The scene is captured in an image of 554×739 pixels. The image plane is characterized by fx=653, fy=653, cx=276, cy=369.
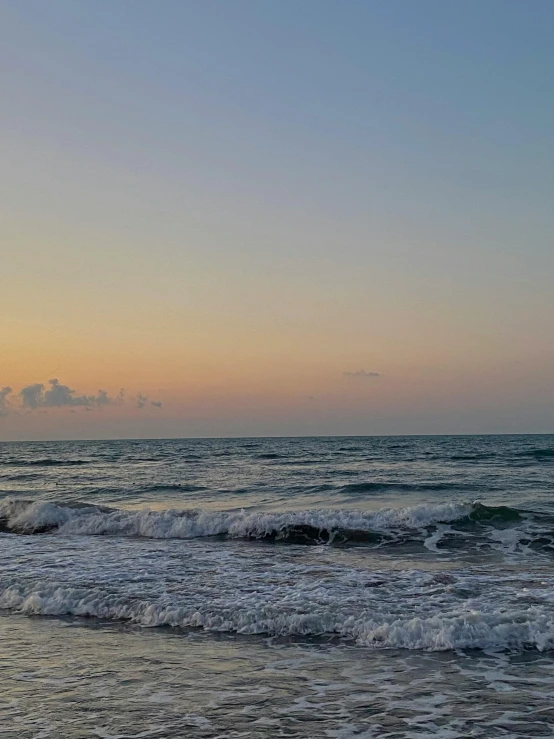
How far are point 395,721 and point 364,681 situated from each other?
1.18m

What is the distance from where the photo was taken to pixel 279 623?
10070mm

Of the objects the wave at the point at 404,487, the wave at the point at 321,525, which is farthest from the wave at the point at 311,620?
the wave at the point at 404,487

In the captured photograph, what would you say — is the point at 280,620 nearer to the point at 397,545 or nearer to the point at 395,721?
the point at 395,721

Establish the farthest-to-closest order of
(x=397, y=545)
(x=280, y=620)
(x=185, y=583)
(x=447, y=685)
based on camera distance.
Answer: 1. (x=397, y=545)
2. (x=185, y=583)
3. (x=280, y=620)
4. (x=447, y=685)

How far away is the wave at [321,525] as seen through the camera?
63.3 ft

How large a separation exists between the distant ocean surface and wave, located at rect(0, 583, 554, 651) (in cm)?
3

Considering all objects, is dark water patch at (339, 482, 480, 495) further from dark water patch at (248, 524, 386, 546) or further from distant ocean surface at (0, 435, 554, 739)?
dark water patch at (248, 524, 386, 546)

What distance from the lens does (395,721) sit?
6.49 metres

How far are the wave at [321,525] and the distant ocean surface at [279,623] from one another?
8cm

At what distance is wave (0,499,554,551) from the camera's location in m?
19.3

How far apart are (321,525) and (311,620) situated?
10.6 metres

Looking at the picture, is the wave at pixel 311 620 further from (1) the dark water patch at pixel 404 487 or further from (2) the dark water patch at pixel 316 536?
(1) the dark water patch at pixel 404 487

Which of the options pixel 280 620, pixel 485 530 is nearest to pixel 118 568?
pixel 280 620

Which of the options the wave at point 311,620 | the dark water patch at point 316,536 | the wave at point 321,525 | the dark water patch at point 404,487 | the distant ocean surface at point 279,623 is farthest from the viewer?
the dark water patch at point 404,487
